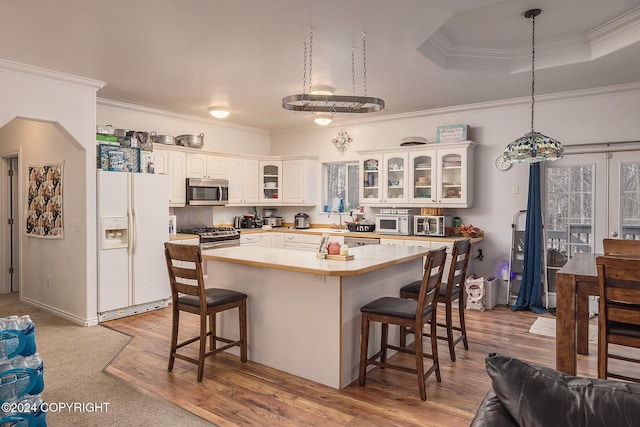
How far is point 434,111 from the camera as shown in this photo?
234 inches

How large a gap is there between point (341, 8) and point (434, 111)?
338cm

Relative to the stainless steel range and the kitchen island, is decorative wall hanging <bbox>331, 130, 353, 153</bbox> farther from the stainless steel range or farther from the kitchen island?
the kitchen island

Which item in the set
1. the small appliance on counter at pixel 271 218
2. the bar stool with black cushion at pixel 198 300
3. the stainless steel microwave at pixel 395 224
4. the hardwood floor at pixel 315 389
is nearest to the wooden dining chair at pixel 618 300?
the hardwood floor at pixel 315 389

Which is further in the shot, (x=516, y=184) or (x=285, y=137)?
(x=285, y=137)

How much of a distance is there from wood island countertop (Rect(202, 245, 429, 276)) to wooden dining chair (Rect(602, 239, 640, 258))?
156cm

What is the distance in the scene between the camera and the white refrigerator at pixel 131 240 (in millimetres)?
4648

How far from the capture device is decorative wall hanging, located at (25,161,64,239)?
4.89 m

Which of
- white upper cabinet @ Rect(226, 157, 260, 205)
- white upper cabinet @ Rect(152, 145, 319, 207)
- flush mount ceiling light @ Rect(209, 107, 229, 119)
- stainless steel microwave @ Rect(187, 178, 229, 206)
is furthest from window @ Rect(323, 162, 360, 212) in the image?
flush mount ceiling light @ Rect(209, 107, 229, 119)

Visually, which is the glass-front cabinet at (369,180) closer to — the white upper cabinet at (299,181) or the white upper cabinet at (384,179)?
the white upper cabinet at (384,179)

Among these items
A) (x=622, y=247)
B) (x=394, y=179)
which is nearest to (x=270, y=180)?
(x=394, y=179)

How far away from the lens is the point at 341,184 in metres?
7.14

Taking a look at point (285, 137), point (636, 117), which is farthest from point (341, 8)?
point (285, 137)

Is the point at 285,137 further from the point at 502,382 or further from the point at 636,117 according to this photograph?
the point at 502,382

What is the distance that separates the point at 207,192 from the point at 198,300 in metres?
3.34
